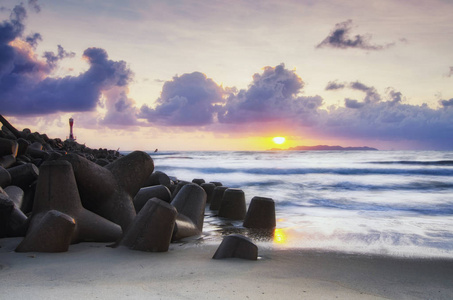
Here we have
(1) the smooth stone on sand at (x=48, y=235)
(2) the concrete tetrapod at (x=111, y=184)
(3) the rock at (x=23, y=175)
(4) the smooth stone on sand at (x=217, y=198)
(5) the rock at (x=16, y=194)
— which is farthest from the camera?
(4) the smooth stone on sand at (x=217, y=198)

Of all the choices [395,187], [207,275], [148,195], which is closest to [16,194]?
[148,195]

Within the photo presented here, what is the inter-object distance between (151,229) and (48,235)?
84 cm

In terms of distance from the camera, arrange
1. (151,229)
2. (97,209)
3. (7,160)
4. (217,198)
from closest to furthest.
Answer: (151,229) → (97,209) → (7,160) → (217,198)

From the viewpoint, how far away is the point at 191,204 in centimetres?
521

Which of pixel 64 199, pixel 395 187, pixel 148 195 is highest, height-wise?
pixel 64 199

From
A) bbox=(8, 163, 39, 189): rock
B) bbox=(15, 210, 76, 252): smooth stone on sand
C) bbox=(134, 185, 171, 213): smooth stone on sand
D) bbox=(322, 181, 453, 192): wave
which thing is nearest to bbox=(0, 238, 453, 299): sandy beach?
bbox=(15, 210, 76, 252): smooth stone on sand

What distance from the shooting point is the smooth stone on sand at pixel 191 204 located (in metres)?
5.13

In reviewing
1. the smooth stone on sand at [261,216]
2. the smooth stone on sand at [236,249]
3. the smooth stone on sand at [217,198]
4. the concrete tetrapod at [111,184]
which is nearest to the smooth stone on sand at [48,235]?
the concrete tetrapod at [111,184]

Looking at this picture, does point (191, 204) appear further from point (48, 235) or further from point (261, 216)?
point (48, 235)

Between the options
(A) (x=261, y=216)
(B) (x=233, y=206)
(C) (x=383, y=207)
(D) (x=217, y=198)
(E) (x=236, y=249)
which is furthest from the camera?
(C) (x=383, y=207)

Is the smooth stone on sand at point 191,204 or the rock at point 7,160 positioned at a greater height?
the rock at point 7,160

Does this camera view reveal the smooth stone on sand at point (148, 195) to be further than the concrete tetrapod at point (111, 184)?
Yes

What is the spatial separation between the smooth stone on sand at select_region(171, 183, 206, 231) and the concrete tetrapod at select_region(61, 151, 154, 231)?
561 mm

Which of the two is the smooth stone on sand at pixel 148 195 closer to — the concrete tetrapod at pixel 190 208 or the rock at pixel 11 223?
the concrete tetrapod at pixel 190 208
